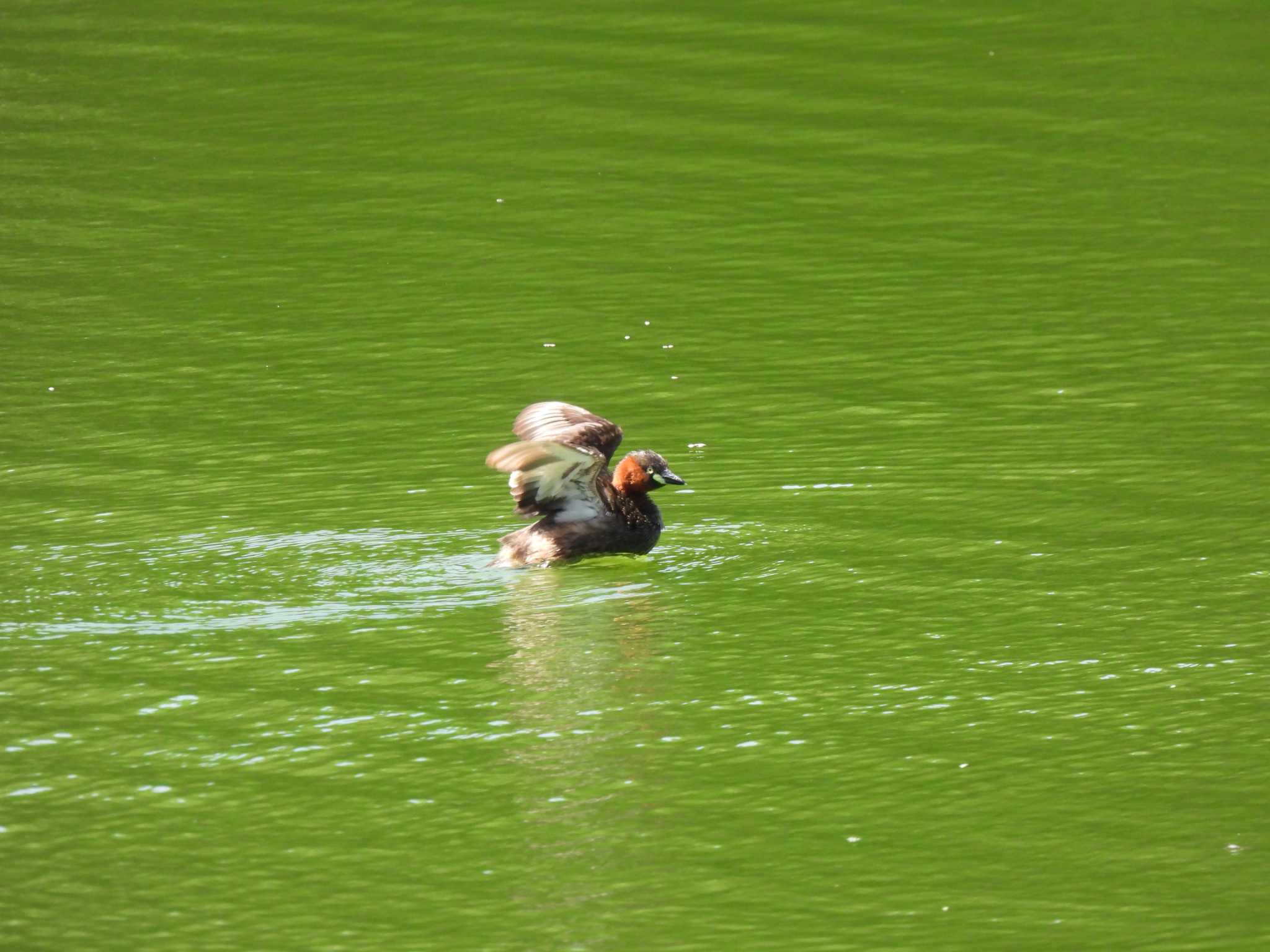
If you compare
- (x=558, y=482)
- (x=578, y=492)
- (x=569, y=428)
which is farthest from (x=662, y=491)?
(x=569, y=428)

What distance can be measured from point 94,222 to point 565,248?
13.2ft

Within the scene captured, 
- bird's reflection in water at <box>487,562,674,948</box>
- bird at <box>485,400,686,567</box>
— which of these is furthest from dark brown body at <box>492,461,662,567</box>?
bird's reflection in water at <box>487,562,674,948</box>

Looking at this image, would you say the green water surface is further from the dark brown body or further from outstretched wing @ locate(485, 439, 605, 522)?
outstretched wing @ locate(485, 439, 605, 522)

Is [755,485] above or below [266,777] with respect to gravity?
above

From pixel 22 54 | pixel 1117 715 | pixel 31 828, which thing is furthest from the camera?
pixel 22 54

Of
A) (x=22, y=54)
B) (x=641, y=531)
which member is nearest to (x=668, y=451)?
(x=641, y=531)

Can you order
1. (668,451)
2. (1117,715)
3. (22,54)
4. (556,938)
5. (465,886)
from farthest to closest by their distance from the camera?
(22,54) < (668,451) < (1117,715) < (465,886) < (556,938)

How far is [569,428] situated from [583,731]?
2526mm

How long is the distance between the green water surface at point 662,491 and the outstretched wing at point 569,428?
68cm

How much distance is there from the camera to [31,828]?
755 cm

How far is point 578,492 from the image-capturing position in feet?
35.9

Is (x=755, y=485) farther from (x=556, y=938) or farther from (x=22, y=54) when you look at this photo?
(x=22, y=54)

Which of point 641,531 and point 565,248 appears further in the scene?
point 565,248

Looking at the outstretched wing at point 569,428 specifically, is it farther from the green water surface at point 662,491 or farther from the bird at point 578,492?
the green water surface at point 662,491
